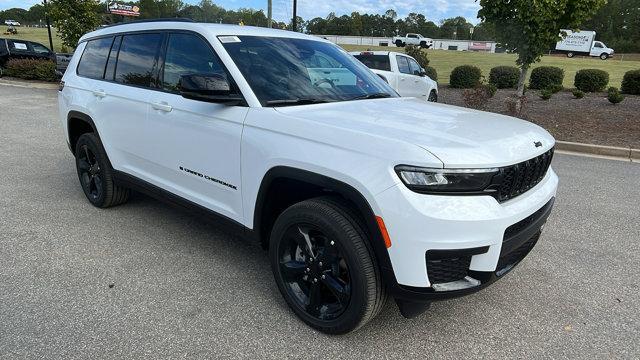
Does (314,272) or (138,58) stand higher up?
(138,58)

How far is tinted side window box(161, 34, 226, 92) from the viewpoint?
3.33 m

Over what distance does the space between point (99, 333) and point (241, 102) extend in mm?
Answer: 1668

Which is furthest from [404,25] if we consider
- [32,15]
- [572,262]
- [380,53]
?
[572,262]

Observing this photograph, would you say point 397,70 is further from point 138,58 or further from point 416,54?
point 416,54

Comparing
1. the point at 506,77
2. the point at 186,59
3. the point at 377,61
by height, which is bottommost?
the point at 506,77

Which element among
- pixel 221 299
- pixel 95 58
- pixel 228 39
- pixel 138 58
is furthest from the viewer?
pixel 95 58

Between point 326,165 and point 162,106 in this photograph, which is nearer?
point 326,165

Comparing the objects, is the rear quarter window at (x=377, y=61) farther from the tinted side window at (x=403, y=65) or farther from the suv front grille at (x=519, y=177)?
the suv front grille at (x=519, y=177)

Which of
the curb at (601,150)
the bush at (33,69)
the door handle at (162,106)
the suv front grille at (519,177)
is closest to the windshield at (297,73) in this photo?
the door handle at (162,106)

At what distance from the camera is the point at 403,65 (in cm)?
1245

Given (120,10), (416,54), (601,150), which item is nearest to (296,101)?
(601,150)

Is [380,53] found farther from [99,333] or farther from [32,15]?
[32,15]

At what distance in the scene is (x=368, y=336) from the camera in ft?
9.16

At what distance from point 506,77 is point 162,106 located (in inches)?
728
